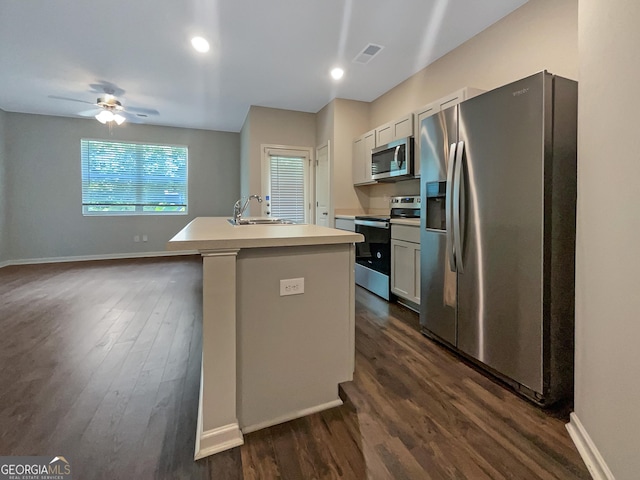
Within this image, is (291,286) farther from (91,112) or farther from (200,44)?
(91,112)

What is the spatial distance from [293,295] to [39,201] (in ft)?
21.8

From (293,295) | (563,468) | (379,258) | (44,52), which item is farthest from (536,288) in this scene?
(44,52)

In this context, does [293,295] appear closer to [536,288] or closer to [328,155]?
[536,288]

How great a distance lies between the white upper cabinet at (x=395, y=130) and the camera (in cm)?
343

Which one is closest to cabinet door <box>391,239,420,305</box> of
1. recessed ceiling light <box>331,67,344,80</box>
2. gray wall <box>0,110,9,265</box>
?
recessed ceiling light <box>331,67,344,80</box>

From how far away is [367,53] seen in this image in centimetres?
333

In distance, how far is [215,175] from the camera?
22.3 feet

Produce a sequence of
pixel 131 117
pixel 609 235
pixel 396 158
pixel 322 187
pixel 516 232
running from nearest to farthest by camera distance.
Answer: pixel 609 235, pixel 516 232, pixel 396 158, pixel 322 187, pixel 131 117

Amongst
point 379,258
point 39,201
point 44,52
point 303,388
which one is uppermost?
point 44,52

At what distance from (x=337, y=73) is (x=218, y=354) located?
3.67 m

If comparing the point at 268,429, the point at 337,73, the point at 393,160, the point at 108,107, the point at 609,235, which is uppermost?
the point at 337,73

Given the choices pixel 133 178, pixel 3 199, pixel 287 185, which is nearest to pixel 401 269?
pixel 287 185

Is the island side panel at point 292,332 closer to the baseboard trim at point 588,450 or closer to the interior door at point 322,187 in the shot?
the baseboard trim at point 588,450

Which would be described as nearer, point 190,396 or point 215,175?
point 190,396
